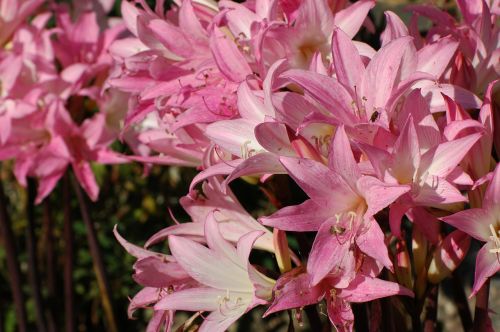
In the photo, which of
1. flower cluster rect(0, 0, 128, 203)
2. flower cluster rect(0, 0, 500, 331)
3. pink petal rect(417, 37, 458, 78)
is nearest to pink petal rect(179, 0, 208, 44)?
flower cluster rect(0, 0, 500, 331)

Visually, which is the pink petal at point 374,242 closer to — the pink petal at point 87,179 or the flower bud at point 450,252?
the flower bud at point 450,252

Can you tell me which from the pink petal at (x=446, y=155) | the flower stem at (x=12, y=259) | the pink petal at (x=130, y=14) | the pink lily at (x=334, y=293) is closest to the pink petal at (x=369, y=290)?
the pink lily at (x=334, y=293)

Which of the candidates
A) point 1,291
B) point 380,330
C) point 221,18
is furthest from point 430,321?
point 1,291

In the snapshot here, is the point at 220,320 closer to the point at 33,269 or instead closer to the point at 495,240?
the point at 495,240

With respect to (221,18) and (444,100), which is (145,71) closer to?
(221,18)

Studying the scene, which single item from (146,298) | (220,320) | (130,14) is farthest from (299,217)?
(130,14)

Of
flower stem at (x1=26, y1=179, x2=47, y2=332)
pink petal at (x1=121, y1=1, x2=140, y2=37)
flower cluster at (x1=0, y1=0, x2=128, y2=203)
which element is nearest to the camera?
pink petal at (x1=121, y1=1, x2=140, y2=37)

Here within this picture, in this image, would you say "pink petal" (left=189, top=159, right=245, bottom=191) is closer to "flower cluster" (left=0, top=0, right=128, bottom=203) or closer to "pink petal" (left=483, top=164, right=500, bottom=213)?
"pink petal" (left=483, top=164, right=500, bottom=213)

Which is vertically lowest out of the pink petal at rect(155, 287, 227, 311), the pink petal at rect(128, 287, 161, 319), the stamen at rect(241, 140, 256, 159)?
the pink petal at rect(128, 287, 161, 319)
